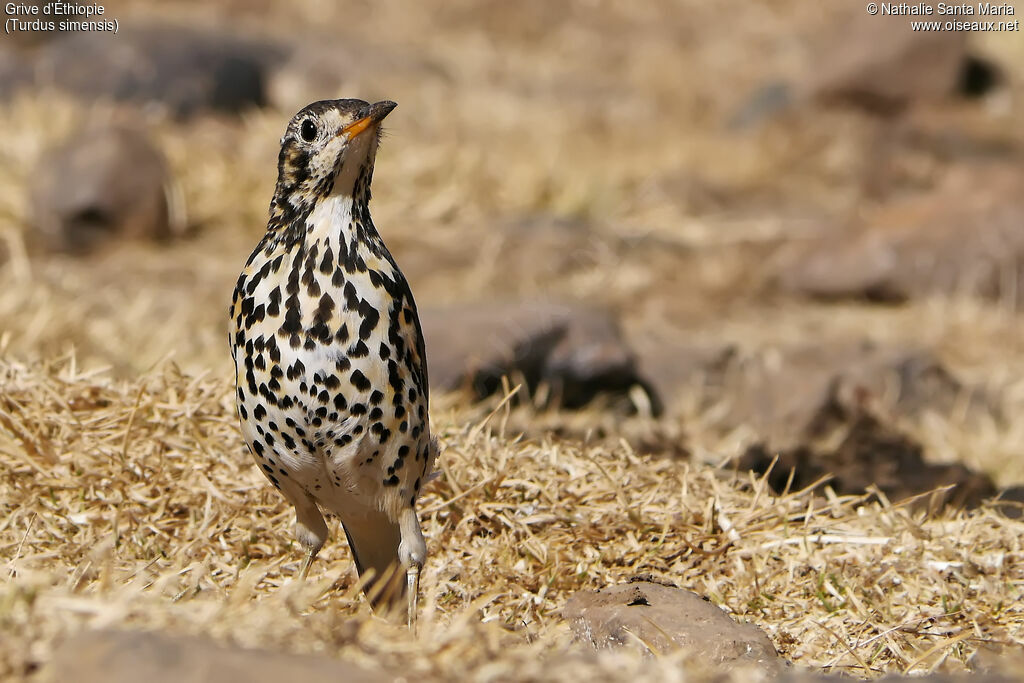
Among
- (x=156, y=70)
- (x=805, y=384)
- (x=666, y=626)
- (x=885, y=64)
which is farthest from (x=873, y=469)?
(x=885, y=64)

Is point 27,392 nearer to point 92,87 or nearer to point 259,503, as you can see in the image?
point 259,503

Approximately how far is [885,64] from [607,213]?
632 cm

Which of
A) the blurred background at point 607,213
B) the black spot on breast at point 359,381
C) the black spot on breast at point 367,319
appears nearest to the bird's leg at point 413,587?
the black spot on breast at point 359,381

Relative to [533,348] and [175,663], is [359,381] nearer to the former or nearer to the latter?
[175,663]

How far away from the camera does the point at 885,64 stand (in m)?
18.4

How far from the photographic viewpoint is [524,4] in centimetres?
2366

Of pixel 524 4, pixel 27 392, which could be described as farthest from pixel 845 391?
pixel 524 4

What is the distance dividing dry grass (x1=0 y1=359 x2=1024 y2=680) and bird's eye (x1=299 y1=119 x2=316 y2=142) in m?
1.36

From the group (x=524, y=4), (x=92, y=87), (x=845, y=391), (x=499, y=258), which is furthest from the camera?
(x=524, y=4)

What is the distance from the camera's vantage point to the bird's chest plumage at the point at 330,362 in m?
4.18

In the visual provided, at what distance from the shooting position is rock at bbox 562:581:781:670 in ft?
14.4

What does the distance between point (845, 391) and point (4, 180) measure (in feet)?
24.0

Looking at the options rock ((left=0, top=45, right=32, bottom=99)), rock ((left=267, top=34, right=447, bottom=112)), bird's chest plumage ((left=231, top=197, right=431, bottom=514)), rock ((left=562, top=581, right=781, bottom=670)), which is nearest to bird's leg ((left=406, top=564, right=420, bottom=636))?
bird's chest plumage ((left=231, top=197, right=431, bottom=514))

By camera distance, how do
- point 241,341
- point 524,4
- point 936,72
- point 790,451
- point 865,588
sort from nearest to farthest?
point 241,341, point 865,588, point 790,451, point 936,72, point 524,4
